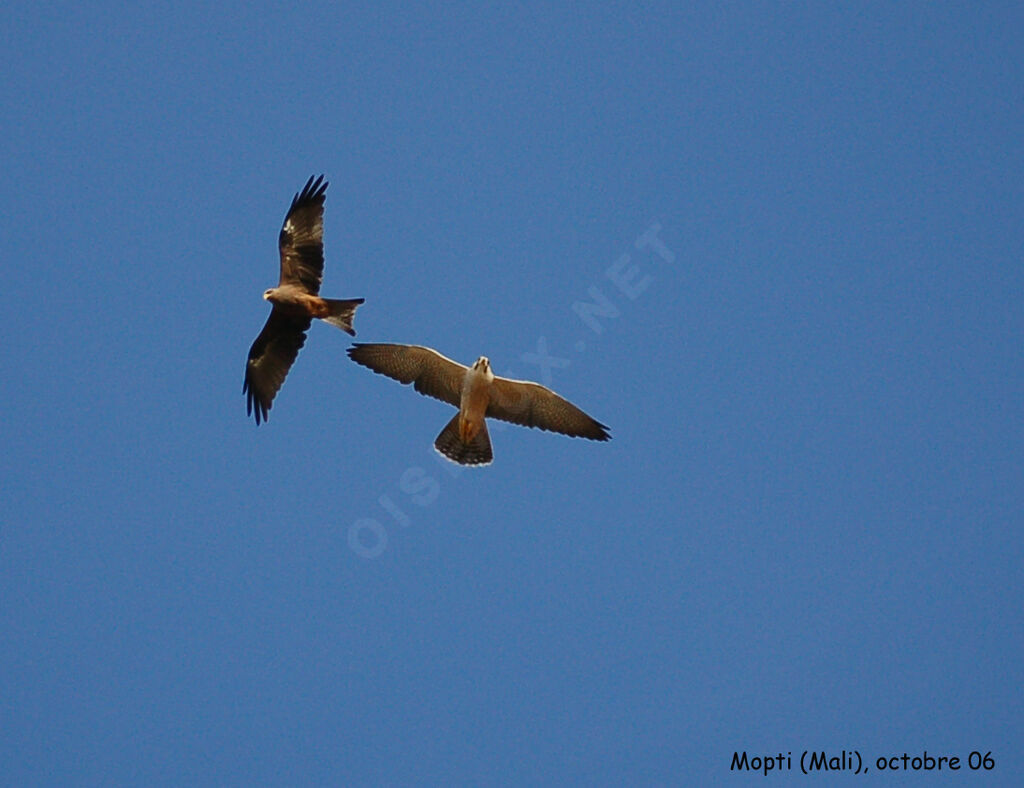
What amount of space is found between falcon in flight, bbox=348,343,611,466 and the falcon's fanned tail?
0.19 feet

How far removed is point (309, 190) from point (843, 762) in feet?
30.1

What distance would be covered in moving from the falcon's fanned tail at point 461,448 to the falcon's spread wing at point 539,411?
0.48 m

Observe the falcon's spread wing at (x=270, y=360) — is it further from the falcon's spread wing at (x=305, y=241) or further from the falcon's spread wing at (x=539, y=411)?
the falcon's spread wing at (x=539, y=411)

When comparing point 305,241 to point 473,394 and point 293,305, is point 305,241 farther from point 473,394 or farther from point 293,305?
point 473,394

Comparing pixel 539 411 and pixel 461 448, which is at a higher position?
pixel 539 411

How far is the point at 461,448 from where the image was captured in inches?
531

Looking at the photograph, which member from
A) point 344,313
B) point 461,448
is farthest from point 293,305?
point 461,448

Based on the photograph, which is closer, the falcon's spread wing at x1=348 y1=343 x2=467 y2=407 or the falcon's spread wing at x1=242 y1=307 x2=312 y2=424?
the falcon's spread wing at x1=348 y1=343 x2=467 y2=407

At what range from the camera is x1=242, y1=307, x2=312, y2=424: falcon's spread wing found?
44.3 feet

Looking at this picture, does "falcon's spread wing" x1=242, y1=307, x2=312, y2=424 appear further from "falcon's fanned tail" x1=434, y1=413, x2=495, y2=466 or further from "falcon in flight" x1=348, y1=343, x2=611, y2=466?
"falcon's fanned tail" x1=434, y1=413, x2=495, y2=466

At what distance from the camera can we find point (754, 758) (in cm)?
1370

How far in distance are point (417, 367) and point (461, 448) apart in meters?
1.14

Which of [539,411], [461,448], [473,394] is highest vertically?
[539,411]

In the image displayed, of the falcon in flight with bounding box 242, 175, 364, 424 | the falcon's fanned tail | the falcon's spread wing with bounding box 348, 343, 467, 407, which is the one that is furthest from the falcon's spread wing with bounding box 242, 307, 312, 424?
the falcon's fanned tail
